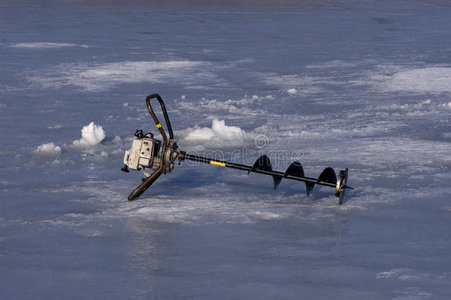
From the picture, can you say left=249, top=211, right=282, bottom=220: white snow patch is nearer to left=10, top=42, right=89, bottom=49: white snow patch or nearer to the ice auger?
the ice auger

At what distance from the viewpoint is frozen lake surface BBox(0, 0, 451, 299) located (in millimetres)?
4898

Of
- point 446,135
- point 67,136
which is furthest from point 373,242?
point 67,136

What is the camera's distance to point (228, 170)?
7.38 metres

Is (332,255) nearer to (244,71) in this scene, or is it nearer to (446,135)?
(446,135)

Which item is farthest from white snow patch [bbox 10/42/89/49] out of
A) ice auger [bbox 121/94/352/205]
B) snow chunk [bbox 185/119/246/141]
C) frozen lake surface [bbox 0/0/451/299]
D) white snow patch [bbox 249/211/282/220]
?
white snow patch [bbox 249/211/282/220]

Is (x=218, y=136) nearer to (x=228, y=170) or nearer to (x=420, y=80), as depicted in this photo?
(x=228, y=170)

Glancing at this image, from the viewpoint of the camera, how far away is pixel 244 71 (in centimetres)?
1288

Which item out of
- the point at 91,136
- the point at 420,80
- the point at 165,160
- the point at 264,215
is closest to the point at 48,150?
the point at 91,136

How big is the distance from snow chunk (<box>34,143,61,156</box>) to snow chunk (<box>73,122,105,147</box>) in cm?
30

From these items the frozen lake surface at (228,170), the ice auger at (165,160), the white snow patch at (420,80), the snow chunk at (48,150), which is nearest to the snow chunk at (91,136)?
the frozen lake surface at (228,170)

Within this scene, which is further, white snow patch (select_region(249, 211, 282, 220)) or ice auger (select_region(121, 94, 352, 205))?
ice auger (select_region(121, 94, 352, 205))

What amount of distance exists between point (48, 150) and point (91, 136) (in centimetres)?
48

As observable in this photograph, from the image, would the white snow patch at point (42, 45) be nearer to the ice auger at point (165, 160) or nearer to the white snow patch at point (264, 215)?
the ice auger at point (165, 160)

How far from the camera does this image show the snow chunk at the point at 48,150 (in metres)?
7.84
